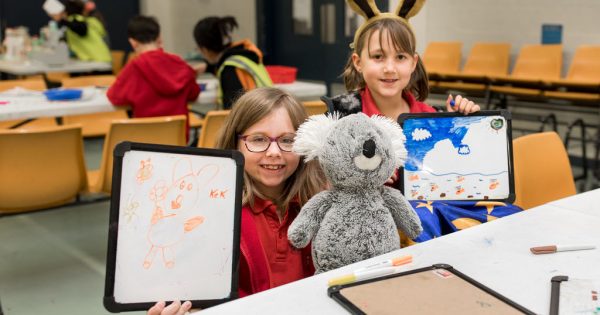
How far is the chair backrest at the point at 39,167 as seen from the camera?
10.2 feet

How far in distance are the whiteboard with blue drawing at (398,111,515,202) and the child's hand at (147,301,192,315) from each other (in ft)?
2.78

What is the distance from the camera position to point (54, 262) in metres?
3.65

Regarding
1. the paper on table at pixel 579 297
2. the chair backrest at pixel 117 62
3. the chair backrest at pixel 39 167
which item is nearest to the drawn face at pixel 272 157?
the paper on table at pixel 579 297

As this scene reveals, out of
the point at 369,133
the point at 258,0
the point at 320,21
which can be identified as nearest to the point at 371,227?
the point at 369,133

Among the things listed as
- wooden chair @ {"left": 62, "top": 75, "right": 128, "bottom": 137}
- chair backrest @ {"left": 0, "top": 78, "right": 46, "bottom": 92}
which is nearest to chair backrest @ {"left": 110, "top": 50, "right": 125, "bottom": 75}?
wooden chair @ {"left": 62, "top": 75, "right": 128, "bottom": 137}

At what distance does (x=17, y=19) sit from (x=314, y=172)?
9.81 metres

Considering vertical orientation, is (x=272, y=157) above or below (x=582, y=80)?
above

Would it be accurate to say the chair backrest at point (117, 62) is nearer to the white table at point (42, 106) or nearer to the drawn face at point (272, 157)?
the white table at point (42, 106)

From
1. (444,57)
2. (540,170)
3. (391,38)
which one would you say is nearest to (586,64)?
(444,57)

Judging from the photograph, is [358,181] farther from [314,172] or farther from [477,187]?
[477,187]

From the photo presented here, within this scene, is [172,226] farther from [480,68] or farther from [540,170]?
[480,68]

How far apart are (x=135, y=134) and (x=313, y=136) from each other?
6.72 feet

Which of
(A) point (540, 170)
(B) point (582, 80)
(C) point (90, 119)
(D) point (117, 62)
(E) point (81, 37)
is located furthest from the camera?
(D) point (117, 62)

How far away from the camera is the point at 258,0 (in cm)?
966
